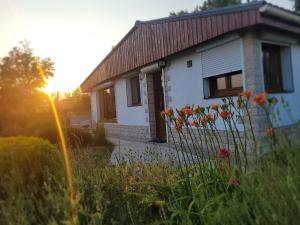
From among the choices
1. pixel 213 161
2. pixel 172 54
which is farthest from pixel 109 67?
pixel 213 161

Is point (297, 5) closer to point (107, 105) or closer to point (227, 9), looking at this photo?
point (107, 105)

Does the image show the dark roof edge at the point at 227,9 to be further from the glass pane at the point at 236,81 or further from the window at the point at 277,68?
the glass pane at the point at 236,81

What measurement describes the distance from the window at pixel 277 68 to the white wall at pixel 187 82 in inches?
44.8

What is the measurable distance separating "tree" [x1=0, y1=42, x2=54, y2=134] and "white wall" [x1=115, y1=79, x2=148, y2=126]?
580cm

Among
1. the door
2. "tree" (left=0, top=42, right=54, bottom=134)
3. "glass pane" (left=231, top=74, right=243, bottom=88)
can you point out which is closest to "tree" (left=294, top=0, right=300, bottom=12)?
the door

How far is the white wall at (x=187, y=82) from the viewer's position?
8016 millimetres

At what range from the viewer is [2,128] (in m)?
16.0

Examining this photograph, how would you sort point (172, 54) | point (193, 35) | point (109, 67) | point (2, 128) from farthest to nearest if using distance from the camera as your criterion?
point (2, 128) → point (109, 67) → point (172, 54) → point (193, 35)

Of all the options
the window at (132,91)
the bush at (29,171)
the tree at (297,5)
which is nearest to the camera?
the bush at (29,171)

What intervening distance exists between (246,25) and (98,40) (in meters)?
3.89

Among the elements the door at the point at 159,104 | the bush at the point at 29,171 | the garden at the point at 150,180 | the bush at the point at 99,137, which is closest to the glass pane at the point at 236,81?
the door at the point at 159,104

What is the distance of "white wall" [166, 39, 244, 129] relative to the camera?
316 inches

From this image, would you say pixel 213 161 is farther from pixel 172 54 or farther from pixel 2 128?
pixel 2 128

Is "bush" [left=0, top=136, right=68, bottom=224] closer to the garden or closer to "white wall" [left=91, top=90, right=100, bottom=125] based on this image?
the garden
